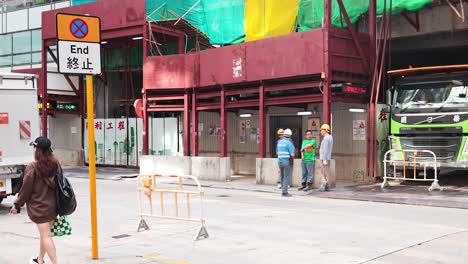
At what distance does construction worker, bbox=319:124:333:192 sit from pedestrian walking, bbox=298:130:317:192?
0.97ft

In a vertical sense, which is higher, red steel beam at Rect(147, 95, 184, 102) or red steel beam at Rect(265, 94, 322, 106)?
red steel beam at Rect(147, 95, 184, 102)

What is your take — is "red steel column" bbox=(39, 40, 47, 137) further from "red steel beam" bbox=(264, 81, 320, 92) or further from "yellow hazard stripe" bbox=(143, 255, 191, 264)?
"yellow hazard stripe" bbox=(143, 255, 191, 264)

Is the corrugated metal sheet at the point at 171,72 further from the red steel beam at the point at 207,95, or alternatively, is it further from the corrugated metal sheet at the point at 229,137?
the corrugated metal sheet at the point at 229,137

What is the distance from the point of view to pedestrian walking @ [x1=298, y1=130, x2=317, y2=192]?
1543 centimetres

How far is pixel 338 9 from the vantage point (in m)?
18.2

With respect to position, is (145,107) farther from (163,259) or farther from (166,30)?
(163,259)

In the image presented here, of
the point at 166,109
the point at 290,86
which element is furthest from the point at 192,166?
the point at 290,86

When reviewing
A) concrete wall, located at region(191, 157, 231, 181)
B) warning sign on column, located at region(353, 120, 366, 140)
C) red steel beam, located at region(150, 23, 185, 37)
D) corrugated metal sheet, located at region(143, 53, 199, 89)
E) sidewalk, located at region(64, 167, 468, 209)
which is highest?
red steel beam, located at region(150, 23, 185, 37)

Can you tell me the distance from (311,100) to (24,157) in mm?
8310

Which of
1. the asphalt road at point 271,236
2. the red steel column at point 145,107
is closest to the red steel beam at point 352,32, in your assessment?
the asphalt road at point 271,236

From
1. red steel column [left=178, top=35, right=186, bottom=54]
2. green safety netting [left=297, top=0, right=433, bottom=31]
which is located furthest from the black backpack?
red steel column [left=178, top=35, right=186, bottom=54]

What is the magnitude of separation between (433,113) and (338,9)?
17.2ft

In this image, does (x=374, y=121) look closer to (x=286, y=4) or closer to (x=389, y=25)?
(x=389, y=25)

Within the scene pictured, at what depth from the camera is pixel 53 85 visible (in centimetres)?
2655
